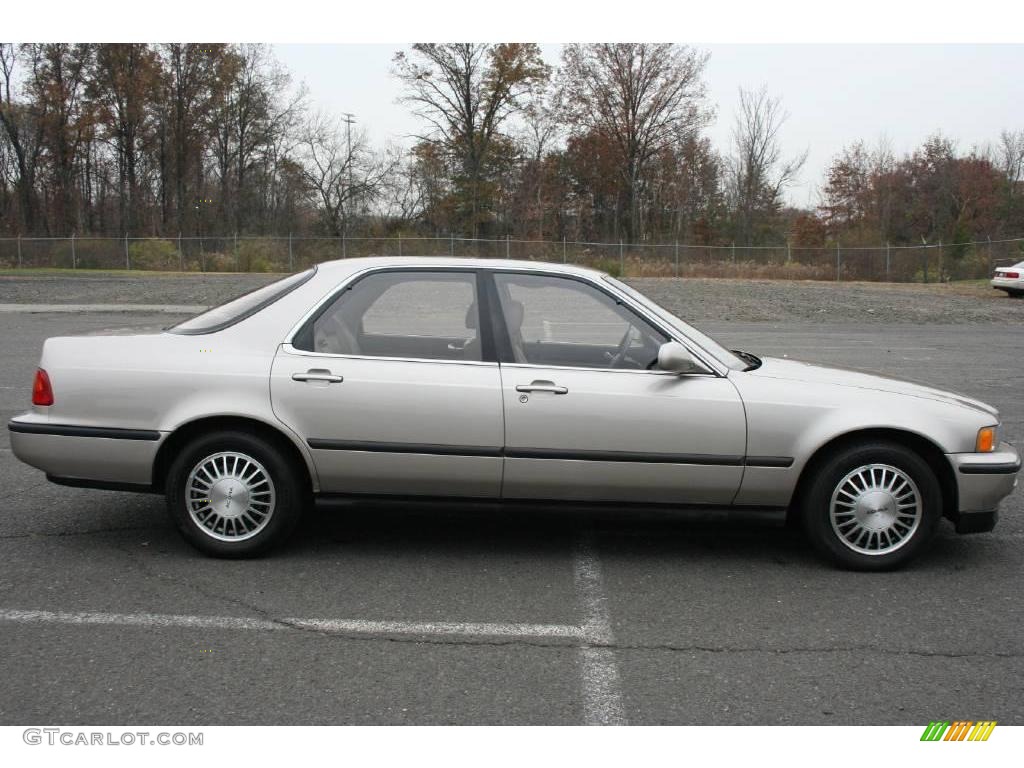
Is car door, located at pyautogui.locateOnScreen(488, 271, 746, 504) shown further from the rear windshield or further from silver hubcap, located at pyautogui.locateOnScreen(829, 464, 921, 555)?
the rear windshield

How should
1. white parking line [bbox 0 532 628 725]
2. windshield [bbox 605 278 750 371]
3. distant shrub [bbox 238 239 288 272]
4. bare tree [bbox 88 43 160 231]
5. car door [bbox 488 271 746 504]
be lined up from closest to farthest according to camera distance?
white parking line [bbox 0 532 628 725], car door [bbox 488 271 746 504], windshield [bbox 605 278 750 371], distant shrub [bbox 238 239 288 272], bare tree [bbox 88 43 160 231]

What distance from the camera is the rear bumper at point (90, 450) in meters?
4.77

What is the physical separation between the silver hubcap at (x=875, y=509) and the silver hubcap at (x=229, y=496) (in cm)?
287

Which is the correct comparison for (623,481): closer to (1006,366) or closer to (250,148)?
(1006,366)

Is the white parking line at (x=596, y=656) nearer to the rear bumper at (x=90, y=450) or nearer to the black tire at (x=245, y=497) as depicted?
the black tire at (x=245, y=497)

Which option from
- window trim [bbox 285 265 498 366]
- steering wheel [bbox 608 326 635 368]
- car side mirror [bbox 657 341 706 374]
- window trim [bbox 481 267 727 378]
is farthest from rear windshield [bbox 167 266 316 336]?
car side mirror [bbox 657 341 706 374]

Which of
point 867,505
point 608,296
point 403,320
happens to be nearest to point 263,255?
point 403,320

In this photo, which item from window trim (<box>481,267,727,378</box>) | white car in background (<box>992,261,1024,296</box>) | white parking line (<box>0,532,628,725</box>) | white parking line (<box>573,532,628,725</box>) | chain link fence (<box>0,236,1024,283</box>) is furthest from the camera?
chain link fence (<box>0,236,1024,283</box>)

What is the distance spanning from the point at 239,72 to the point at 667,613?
5631cm

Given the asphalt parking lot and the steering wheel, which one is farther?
the steering wheel

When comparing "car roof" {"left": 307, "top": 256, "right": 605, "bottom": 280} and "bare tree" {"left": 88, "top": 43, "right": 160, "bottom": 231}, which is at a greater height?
"bare tree" {"left": 88, "top": 43, "right": 160, "bottom": 231}

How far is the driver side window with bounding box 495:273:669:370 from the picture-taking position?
4.89 m

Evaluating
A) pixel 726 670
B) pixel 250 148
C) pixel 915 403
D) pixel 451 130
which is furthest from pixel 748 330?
pixel 250 148
